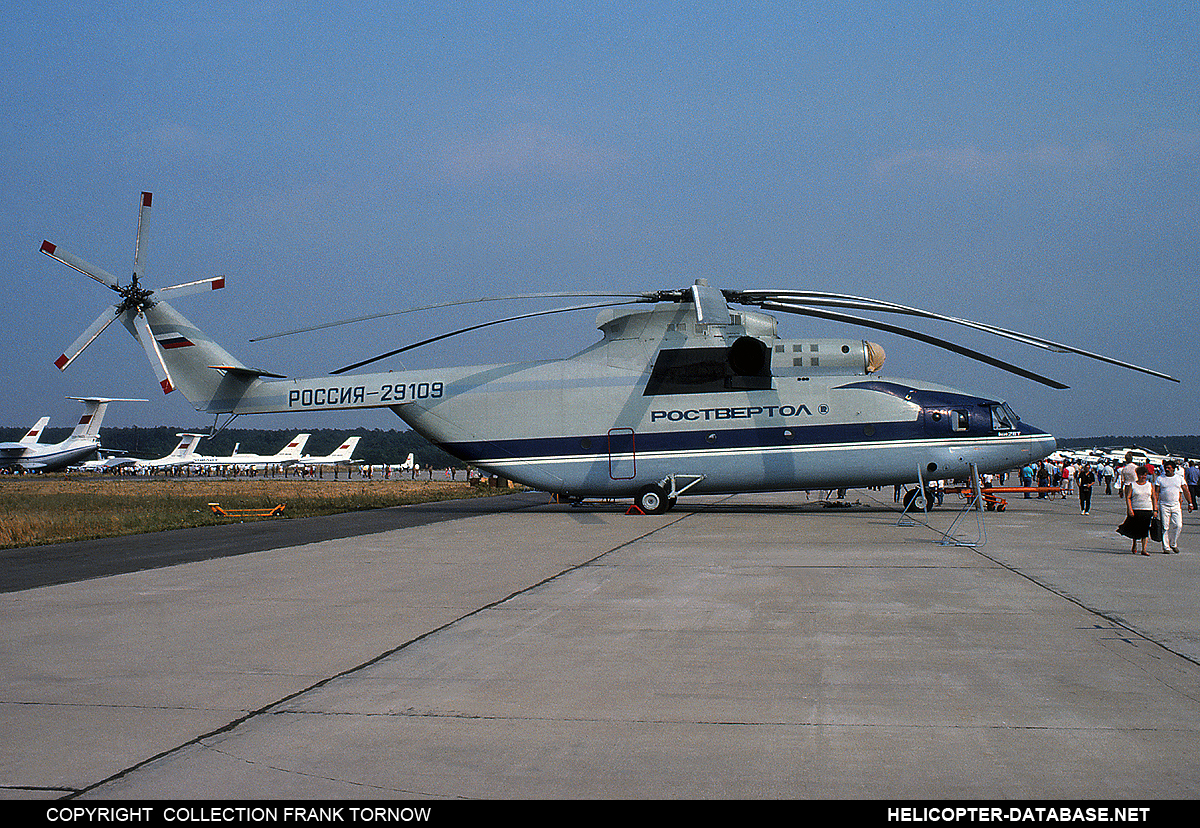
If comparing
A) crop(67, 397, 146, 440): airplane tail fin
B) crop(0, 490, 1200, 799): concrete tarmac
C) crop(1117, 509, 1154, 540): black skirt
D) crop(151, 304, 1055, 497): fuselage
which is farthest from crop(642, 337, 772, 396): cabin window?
crop(67, 397, 146, 440): airplane tail fin

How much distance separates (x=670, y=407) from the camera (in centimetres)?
2297

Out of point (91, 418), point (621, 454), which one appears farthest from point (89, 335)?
point (91, 418)

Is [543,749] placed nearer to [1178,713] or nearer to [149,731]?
[149,731]

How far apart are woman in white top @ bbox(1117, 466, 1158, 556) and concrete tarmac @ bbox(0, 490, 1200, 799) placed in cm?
141

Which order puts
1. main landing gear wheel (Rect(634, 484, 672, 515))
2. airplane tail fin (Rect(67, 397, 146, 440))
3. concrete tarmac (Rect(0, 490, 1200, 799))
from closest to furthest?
concrete tarmac (Rect(0, 490, 1200, 799)) < main landing gear wheel (Rect(634, 484, 672, 515)) < airplane tail fin (Rect(67, 397, 146, 440))

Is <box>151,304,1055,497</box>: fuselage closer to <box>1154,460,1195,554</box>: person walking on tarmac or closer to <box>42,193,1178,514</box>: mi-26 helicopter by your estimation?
<box>42,193,1178,514</box>: mi-26 helicopter

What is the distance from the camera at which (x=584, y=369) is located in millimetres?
23625

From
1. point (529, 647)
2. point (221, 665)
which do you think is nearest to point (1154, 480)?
point (529, 647)

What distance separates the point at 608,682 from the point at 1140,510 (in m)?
11.3

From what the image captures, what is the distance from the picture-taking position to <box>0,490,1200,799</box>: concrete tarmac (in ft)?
13.8

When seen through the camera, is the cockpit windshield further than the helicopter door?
No

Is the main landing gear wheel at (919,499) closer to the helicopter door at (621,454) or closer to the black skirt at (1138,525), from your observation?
the black skirt at (1138,525)

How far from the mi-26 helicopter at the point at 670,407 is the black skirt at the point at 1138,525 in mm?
8651
